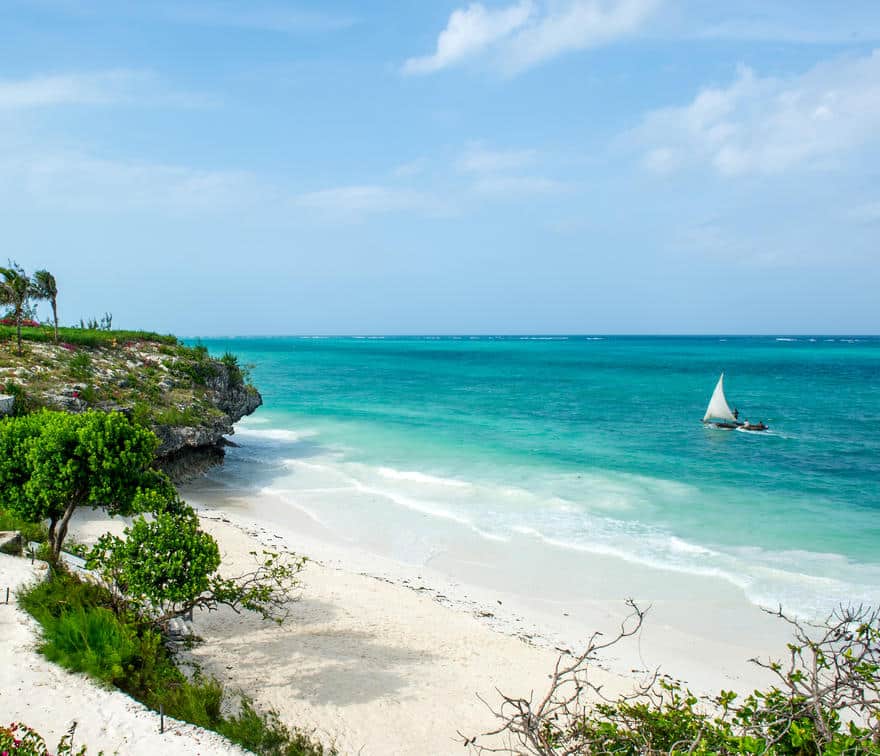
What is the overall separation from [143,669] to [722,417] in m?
42.6

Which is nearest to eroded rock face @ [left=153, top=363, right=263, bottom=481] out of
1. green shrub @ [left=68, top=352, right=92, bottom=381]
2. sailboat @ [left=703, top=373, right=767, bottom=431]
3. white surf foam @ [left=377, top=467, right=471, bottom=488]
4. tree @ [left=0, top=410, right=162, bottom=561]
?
green shrub @ [left=68, top=352, right=92, bottom=381]

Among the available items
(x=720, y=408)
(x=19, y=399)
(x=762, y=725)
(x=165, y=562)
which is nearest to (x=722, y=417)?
(x=720, y=408)

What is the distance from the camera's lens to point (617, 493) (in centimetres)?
2567

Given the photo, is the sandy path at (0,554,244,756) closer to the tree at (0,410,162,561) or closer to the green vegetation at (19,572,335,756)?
the green vegetation at (19,572,335,756)

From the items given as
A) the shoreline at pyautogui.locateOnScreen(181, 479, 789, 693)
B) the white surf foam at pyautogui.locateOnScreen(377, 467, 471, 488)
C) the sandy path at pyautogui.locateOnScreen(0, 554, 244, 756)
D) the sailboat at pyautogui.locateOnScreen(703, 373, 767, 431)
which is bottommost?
the shoreline at pyautogui.locateOnScreen(181, 479, 789, 693)

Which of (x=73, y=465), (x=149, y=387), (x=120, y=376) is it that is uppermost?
(x=120, y=376)

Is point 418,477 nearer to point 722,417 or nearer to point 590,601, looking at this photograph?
point 590,601

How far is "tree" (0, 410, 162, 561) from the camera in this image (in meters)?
11.0

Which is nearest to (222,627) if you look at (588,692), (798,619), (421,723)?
(421,723)

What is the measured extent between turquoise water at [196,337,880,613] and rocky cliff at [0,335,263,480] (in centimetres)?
287

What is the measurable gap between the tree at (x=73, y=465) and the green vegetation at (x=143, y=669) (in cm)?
184

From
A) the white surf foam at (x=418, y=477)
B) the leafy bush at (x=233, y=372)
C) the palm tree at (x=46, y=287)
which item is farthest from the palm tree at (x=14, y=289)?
the white surf foam at (x=418, y=477)

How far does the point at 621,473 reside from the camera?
95.8ft

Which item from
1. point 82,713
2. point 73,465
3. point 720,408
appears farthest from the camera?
point 720,408
